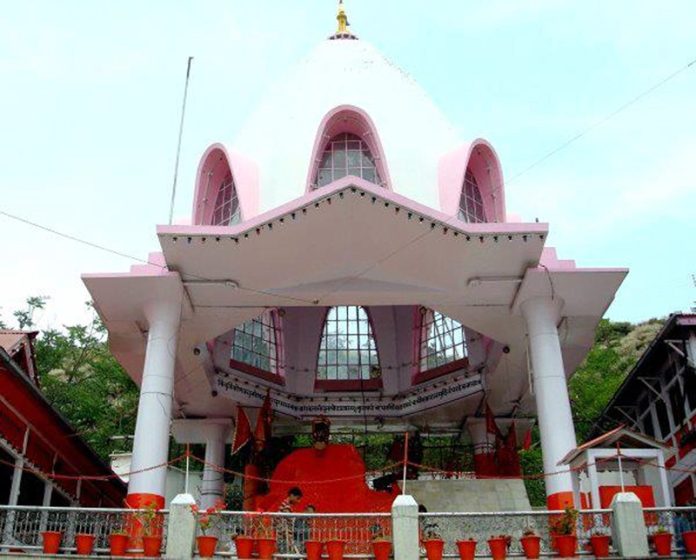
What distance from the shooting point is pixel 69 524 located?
12.4m

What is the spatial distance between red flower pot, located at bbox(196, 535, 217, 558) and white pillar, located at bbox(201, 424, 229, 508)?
524 inches

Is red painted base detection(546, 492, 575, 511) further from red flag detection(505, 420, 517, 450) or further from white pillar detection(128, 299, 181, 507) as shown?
red flag detection(505, 420, 517, 450)

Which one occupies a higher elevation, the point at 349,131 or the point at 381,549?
the point at 349,131

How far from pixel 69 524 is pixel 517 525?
23.1 feet

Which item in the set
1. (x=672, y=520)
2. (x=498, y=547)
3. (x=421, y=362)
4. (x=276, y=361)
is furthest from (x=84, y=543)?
(x=421, y=362)

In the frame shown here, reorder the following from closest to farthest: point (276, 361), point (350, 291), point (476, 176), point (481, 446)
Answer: point (350, 291)
point (476, 176)
point (481, 446)
point (276, 361)

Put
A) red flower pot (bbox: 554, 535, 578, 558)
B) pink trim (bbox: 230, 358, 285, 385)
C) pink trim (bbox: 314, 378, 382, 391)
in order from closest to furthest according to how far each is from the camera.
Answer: red flower pot (bbox: 554, 535, 578, 558), pink trim (bbox: 230, 358, 285, 385), pink trim (bbox: 314, 378, 382, 391)

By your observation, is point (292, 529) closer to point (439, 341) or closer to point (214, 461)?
point (214, 461)

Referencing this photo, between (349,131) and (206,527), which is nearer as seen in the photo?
(206,527)

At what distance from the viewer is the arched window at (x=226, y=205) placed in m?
19.9

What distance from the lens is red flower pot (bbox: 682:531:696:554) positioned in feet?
36.5

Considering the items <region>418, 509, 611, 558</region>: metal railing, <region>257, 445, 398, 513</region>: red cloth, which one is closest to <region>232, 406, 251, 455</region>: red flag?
<region>257, 445, 398, 513</region>: red cloth

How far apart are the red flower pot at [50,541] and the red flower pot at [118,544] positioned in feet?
2.50

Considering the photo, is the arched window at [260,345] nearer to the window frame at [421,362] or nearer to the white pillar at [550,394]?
the window frame at [421,362]
